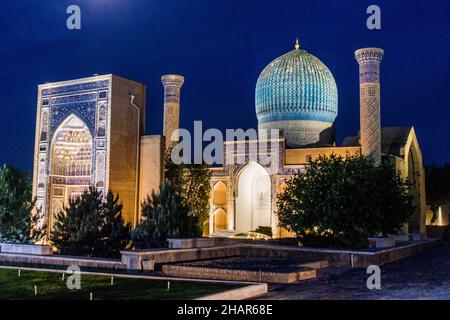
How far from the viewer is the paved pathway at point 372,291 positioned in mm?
6492

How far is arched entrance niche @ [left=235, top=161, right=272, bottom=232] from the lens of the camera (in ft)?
73.2

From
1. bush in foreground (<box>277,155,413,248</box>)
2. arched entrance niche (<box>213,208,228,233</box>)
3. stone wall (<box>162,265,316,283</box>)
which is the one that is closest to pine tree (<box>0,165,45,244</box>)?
bush in foreground (<box>277,155,413,248</box>)

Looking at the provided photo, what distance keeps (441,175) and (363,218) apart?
67.8 feet

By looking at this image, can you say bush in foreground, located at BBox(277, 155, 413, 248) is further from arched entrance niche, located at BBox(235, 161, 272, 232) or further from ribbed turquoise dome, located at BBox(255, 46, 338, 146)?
ribbed turquoise dome, located at BBox(255, 46, 338, 146)

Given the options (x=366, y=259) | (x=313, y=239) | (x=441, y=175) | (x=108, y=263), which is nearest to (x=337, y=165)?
(x=313, y=239)

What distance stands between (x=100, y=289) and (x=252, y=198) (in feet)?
53.5

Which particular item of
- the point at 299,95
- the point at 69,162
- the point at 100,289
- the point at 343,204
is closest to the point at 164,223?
the point at 343,204

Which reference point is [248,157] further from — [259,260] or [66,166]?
[259,260]

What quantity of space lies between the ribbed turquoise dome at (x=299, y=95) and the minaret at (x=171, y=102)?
14.4ft

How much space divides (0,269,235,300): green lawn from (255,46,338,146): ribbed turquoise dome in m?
17.3

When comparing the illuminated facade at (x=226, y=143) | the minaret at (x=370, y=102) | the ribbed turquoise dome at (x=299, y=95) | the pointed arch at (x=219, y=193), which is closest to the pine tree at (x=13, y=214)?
the illuminated facade at (x=226, y=143)
